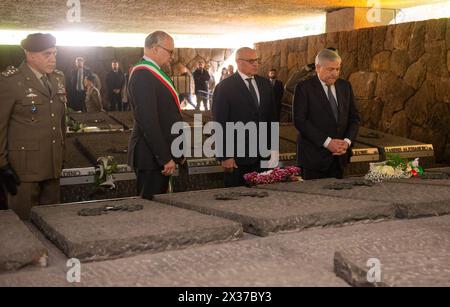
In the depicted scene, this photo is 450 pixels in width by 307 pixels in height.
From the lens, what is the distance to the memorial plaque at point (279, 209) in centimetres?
176

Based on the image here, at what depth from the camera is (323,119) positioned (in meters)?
3.88

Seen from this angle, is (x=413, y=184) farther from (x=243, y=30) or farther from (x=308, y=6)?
(x=243, y=30)

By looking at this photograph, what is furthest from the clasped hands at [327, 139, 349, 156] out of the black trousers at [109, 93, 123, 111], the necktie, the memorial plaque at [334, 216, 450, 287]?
the black trousers at [109, 93, 123, 111]

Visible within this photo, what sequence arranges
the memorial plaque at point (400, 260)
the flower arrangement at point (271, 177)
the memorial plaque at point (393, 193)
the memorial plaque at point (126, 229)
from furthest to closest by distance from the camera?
the flower arrangement at point (271, 177)
the memorial plaque at point (393, 193)
the memorial plaque at point (126, 229)
the memorial plaque at point (400, 260)

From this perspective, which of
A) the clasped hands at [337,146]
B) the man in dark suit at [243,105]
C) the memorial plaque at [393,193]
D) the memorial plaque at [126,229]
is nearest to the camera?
the memorial plaque at [126,229]

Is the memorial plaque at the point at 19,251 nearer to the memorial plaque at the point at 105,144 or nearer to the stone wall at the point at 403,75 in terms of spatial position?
the memorial plaque at the point at 105,144

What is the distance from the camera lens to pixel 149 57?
3.34 m

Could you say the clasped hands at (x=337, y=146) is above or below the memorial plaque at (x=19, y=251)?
above

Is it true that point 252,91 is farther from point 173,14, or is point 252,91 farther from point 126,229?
point 173,14

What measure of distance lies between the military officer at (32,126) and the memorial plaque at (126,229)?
47.7 inches

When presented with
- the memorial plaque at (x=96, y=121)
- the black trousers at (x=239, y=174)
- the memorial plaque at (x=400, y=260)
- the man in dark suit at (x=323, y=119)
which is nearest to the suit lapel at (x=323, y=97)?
the man in dark suit at (x=323, y=119)

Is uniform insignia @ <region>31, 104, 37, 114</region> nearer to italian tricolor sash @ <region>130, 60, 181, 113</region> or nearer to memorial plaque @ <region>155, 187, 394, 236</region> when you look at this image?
italian tricolor sash @ <region>130, 60, 181, 113</region>
